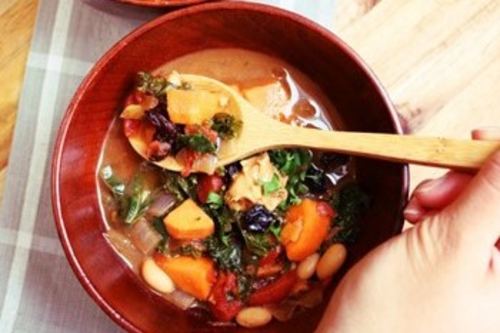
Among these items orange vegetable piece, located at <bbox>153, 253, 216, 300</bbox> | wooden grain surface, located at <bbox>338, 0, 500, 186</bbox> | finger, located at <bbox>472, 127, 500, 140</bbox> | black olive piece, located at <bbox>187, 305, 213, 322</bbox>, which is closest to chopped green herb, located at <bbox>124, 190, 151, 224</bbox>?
orange vegetable piece, located at <bbox>153, 253, 216, 300</bbox>

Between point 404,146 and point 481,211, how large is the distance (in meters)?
0.22

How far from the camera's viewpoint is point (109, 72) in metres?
1.48

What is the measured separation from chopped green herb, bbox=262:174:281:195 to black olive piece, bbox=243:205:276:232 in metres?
0.03

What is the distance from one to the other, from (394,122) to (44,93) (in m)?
0.70

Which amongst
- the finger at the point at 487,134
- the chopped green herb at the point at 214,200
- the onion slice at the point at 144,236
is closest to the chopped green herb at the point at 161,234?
the onion slice at the point at 144,236

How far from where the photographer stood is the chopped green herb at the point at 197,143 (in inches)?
56.3

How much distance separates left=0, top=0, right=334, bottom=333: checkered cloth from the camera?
63.0 inches

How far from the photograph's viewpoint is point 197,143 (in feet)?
4.71

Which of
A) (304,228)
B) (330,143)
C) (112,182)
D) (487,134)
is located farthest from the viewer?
(112,182)

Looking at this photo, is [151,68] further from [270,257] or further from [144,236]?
[270,257]

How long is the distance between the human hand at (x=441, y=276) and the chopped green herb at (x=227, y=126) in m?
0.40

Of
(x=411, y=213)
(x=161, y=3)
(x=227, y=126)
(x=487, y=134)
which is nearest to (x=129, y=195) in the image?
(x=227, y=126)

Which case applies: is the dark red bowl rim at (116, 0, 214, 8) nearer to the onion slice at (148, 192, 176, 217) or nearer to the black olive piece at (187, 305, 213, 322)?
the onion slice at (148, 192, 176, 217)

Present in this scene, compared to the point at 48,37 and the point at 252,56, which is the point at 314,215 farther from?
the point at 48,37
